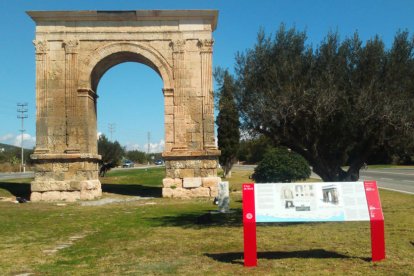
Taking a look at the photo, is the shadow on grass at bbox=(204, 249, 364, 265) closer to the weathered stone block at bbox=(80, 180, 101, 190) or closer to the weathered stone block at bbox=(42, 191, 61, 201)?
the weathered stone block at bbox=(80, 180, 101, 190)

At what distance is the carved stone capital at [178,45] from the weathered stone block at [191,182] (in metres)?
5.75

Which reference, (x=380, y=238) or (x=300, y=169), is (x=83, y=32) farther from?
(x=380, y=238)

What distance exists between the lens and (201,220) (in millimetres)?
11914

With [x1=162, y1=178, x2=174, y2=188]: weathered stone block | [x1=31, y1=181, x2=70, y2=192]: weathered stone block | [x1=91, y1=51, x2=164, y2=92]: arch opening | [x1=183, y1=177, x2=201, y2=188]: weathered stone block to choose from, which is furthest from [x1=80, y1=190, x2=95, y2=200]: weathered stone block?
[x1=91, y1=51, x2=164, y2=92]: arch opening

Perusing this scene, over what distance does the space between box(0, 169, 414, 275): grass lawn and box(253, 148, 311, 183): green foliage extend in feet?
31.5

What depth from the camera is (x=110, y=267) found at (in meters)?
7.02

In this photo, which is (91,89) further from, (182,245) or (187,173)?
(182,245)

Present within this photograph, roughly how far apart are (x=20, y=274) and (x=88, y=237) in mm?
3313

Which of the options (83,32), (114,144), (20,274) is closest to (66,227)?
(20,274)

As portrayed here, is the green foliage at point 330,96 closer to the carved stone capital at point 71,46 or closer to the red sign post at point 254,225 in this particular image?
the red sign post at point 254,225

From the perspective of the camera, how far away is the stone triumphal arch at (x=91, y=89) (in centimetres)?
1970

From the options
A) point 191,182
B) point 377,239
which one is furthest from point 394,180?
point 377,239

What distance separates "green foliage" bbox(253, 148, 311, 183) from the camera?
2419 centimetres

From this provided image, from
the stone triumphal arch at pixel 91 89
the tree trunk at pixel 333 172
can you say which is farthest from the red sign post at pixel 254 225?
the stone triumphal arch at pixel 91 89
